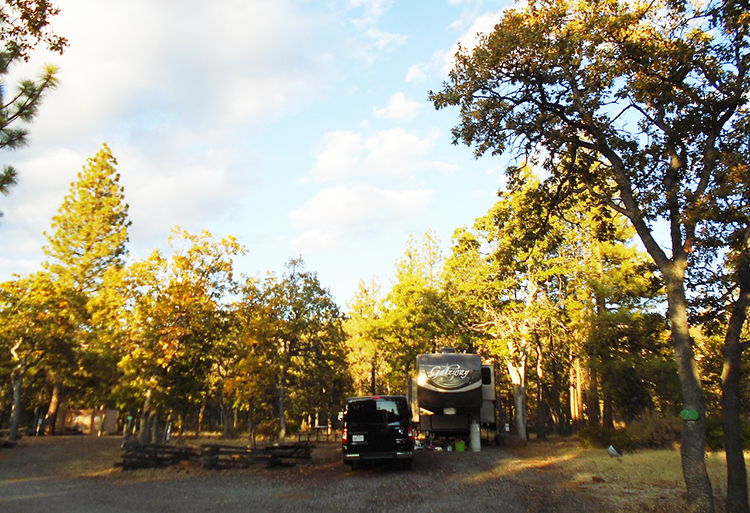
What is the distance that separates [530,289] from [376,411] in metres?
17.2

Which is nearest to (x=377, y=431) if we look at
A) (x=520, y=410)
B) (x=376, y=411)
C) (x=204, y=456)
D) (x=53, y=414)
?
(x=376, y=411)

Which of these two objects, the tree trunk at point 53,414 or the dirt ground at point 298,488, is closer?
the dirt ground at point 298,488

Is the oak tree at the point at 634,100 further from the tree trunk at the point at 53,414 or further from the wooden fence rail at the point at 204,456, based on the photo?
the tree trunk at the point at 53,414

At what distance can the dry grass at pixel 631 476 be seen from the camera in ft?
31.4

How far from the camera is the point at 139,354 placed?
60.6ft

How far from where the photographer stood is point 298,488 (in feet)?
40.6

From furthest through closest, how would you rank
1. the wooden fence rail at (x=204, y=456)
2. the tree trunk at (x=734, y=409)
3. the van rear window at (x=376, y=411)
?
the wooden fence rail at (x=204, y=456), the van rear window at (x=376, y=411), the tree trunk at (x=734, y=409)

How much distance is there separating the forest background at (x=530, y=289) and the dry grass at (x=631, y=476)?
4.09 feet

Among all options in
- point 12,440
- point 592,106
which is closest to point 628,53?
point 592,106

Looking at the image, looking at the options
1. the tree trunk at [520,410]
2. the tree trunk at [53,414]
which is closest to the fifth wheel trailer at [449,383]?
the tree trunk at [520,410]

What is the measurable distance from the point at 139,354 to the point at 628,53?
17.5 metres

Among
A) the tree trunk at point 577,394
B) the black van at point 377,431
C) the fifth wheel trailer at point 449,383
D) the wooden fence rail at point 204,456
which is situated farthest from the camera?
the tree trunk at point 577,394

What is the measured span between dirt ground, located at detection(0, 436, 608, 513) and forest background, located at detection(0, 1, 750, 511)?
3327 mm

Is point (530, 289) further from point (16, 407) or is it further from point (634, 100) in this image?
point (16, 407)
